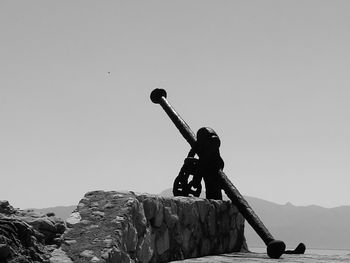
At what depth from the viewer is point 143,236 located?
588 centimetres

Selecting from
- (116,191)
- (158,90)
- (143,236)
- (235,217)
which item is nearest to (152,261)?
(143,236)

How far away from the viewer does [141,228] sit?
5.82m

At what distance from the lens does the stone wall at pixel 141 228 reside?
5043 millimetres

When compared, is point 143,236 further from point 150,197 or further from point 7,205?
point 7,205

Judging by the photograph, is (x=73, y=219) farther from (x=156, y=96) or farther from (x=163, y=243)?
(x=156, y=96)

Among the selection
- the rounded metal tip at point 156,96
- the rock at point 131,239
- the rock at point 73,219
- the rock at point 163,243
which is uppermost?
the rounded metal tip at point 156,96

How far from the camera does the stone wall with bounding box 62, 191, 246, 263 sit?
5043mm

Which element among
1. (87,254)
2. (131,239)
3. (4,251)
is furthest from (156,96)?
(4,251)

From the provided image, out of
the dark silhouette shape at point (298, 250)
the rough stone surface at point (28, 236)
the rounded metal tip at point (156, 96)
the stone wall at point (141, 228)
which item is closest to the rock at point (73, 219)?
the stone wall at point (141, 228)

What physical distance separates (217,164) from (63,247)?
4.62m

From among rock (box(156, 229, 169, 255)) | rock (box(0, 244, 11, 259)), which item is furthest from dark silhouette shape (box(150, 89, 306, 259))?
rock (box(0, 244, 11, 259))

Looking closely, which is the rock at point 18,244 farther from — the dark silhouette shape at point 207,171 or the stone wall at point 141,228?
the dark silhouette shape at point 207,171

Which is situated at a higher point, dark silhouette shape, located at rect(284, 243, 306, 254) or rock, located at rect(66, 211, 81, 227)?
rock, located at rect(66, 211, 81, 227)

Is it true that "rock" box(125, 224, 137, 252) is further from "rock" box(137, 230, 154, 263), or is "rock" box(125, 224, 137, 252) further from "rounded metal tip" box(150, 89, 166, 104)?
"rounded metal tip" box(150, 89, 166, 104)
